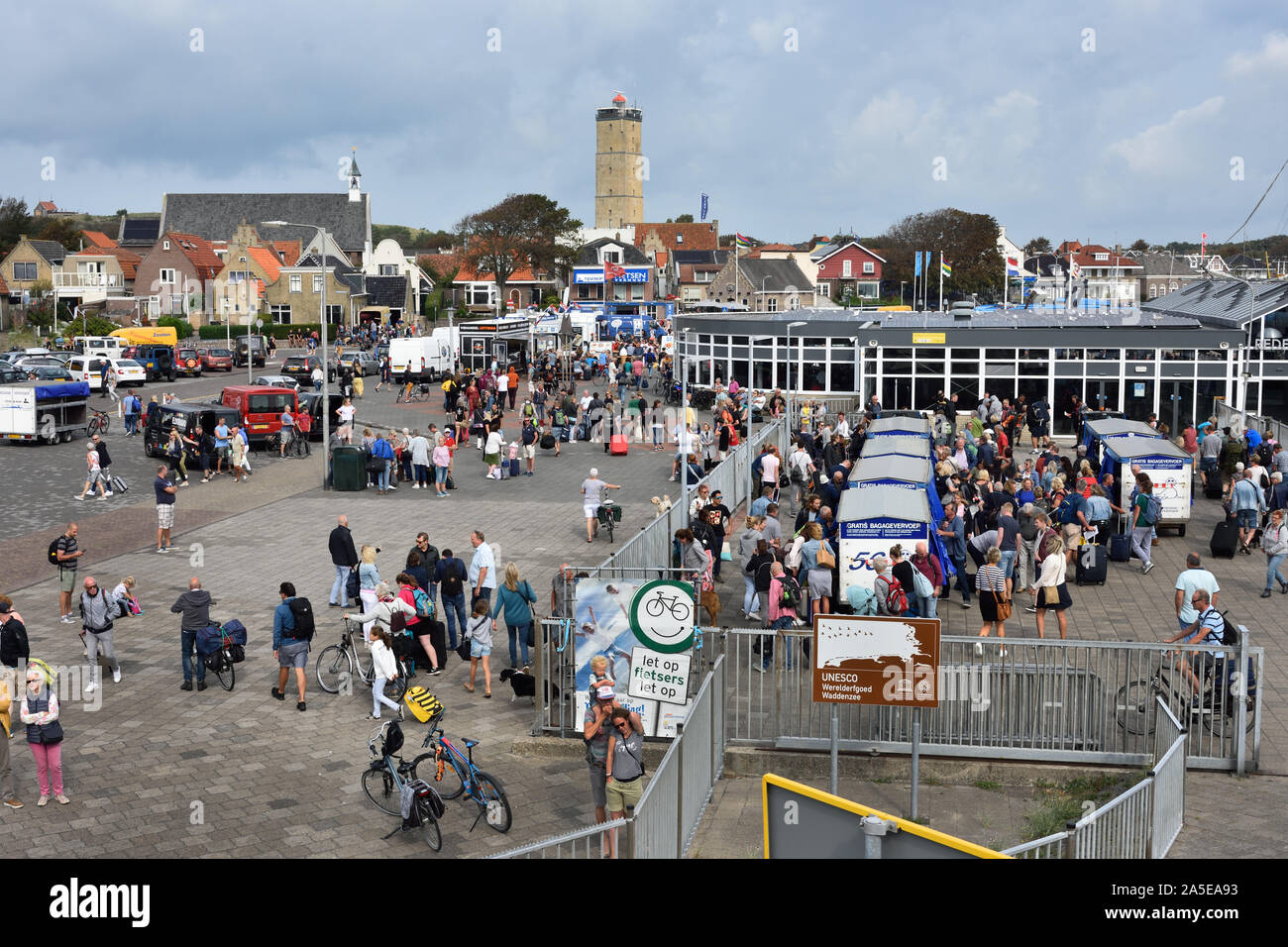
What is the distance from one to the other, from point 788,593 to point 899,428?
1278 cm

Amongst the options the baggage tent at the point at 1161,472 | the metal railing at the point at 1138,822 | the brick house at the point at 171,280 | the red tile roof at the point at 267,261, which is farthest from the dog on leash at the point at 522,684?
the brick house at the point at 171,280

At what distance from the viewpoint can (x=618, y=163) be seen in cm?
17912

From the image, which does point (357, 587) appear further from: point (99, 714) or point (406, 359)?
point (406, 359)

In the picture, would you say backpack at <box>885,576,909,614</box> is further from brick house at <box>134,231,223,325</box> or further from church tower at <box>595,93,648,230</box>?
church tower at <box>595,93,648,230</box>

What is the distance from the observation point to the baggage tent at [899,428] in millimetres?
26562

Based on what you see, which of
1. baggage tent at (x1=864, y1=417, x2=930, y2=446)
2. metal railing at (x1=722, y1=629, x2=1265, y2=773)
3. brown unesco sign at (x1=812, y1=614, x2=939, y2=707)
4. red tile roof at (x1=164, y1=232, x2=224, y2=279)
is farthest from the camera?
red tile roof at (x1=164, y1=232, x2=224, y2=279)

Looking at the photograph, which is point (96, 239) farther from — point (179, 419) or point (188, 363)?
point (179, 419)

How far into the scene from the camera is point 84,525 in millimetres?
25281

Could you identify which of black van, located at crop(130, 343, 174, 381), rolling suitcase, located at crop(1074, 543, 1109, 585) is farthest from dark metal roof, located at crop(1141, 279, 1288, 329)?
black van, located at crop(130, 343, 174, 381)

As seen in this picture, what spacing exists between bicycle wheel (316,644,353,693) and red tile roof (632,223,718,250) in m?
133

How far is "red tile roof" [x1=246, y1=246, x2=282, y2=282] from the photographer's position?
93125 millimetres

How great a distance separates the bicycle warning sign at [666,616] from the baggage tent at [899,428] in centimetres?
1451

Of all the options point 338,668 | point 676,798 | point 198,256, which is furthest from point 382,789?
point 198,256
